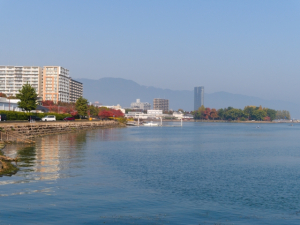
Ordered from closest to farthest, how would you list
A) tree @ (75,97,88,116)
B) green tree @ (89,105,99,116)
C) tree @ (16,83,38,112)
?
tree @ (16,83,38,112), tree @ (75,97,88,116), green tree @ (89,105,99,116)

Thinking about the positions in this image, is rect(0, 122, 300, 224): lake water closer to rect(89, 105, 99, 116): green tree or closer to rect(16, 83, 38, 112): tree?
rect(16, 83, 38, 112): tree

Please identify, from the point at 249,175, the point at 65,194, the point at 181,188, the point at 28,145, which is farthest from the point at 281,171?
the point at 28,145

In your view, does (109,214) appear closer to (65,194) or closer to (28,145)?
(65,194)

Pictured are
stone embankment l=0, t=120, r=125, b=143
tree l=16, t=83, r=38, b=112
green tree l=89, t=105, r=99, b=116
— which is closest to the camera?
stone embankment l=0, t=120, r=125, b=143

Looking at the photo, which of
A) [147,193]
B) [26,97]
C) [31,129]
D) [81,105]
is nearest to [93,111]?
[81,105]

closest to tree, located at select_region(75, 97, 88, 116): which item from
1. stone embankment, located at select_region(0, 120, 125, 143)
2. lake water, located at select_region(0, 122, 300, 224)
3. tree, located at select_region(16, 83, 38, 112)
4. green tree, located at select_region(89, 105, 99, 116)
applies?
stone embankment, located at select_region(0, 120, 125, 143)

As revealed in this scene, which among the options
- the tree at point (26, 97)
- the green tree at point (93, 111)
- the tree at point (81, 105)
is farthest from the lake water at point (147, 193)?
the green tree at point (93, 111)

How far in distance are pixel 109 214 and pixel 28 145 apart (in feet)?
100.0

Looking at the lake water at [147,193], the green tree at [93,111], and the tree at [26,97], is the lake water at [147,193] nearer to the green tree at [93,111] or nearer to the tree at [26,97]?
the tree at [26,97]

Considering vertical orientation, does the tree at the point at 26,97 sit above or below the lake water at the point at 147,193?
above

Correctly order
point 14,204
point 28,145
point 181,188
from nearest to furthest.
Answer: point 14,204, point 181,188, point 28,145

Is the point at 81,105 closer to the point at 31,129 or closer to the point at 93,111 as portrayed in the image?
the point at 93,111

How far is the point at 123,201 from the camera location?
18281 mm

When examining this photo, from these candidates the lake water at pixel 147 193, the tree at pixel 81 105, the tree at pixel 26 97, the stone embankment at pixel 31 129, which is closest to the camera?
the lake water at pixel 147 193
